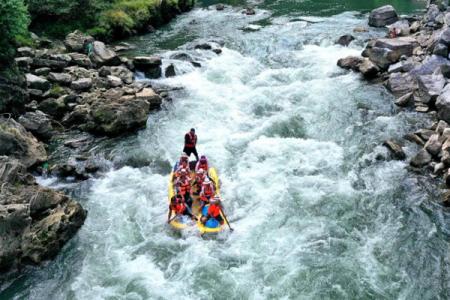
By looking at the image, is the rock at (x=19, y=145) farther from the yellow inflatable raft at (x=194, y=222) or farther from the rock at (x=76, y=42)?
the rock at (x=76, y=42)

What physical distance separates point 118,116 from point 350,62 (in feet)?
43.4

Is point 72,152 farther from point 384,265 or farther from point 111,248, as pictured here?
point 384,265

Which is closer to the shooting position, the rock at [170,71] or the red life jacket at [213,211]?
the red life jacket at [213,211]

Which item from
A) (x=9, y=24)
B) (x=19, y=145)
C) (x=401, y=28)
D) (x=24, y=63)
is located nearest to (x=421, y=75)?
(x=401, y=28)

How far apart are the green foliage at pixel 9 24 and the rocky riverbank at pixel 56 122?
3.58 feet

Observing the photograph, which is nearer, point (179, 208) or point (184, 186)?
point (179, 208)

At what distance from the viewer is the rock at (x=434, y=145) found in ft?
51.7

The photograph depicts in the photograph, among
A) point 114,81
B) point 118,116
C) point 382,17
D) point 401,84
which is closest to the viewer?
point 118,116

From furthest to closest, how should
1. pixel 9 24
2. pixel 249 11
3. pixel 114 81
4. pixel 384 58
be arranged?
pixel 249 11, pixel 384 58, pixel 114 81, pixel 9 24

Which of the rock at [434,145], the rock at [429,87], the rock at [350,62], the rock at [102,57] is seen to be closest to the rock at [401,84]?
the rock at [429,87]

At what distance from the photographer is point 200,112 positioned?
20703 mm

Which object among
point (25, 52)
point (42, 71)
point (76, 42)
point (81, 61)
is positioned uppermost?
point (25, 52)

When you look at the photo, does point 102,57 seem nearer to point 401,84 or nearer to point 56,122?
point 56,122

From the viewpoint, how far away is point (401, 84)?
2150 cm
